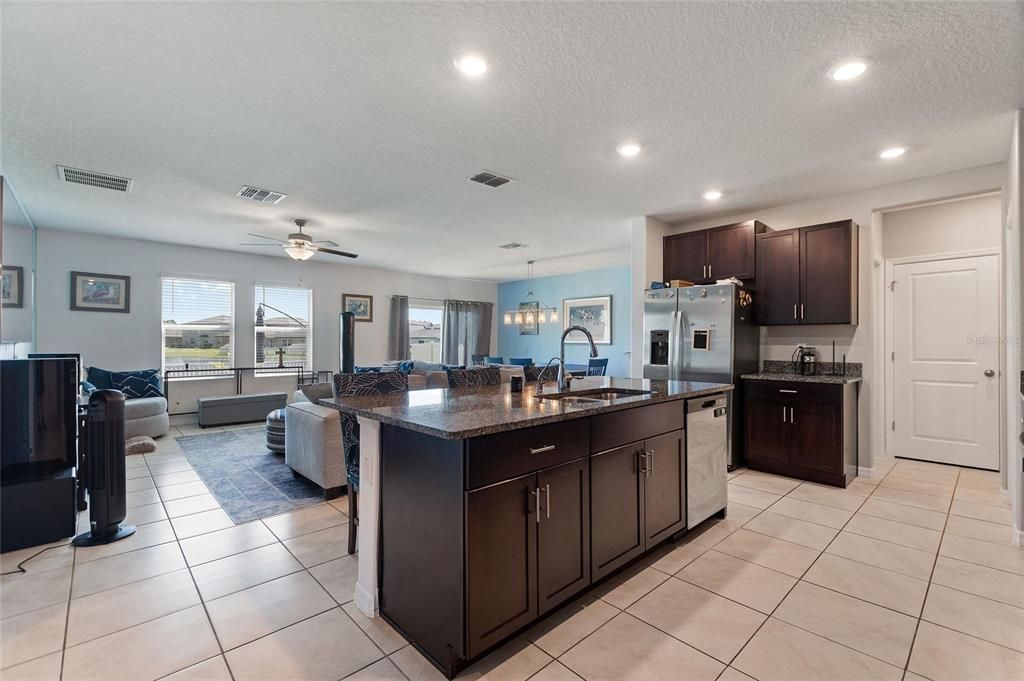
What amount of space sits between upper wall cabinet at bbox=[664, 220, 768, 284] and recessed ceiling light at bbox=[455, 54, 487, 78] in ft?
10.6

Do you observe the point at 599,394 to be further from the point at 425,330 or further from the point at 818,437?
the point at 425,330

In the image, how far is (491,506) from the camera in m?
1.65

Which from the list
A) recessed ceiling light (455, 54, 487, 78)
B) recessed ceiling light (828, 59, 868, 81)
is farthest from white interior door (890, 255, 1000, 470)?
recessed ceiling light (455, 54, 487, 78)

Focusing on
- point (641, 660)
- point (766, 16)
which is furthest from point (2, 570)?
point (766, 16)

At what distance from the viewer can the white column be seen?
2.00m

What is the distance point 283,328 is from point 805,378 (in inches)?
292

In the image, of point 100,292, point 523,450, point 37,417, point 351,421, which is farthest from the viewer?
point 100,292

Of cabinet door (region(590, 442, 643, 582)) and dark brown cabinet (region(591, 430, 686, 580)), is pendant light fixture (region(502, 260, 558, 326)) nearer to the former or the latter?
dark brown cabinet (region(591, 430, 686, 580))

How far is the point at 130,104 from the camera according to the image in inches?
104

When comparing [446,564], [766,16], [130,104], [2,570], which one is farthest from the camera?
[130,104]

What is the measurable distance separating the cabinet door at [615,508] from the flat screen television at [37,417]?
3330 millimetres

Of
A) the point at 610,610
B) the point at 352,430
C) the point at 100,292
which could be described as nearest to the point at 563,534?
the point at 610,610

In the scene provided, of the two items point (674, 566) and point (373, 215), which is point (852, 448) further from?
point (373, 215)

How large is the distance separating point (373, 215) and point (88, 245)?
4.15m
